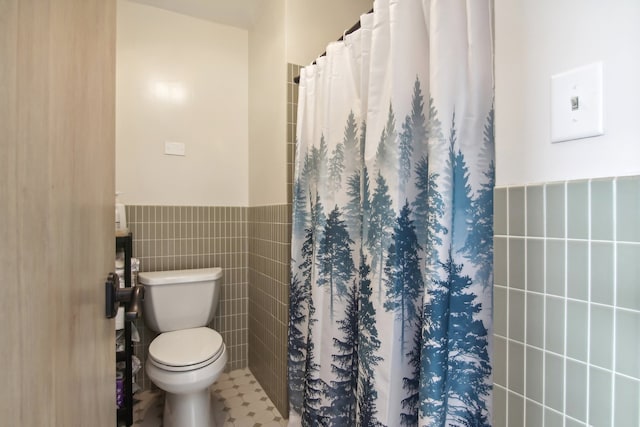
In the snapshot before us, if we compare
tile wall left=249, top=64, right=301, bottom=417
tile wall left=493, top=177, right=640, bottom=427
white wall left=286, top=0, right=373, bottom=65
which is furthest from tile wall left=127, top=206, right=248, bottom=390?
tile wall left=493, top=177, right=640, bottom=427

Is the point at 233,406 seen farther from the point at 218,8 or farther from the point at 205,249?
the point at 218,8

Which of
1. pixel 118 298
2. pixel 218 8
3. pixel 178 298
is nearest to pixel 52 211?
pixel 118 298

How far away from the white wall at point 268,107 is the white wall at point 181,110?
0.41ft

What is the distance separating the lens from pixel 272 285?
1866mm

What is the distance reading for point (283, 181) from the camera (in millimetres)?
1728

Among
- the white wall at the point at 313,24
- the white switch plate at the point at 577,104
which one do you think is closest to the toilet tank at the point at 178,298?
the white wall at the point at 313,24

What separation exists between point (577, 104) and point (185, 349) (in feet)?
5.75

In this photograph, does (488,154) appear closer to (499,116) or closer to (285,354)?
(499,116)

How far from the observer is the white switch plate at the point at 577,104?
484 millimetres

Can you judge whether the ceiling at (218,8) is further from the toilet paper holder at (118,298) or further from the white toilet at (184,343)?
the toilet paper holder at (118,298)

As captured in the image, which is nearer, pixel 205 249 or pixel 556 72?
pixel 556 72

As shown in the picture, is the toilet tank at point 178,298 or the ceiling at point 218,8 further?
the ceiling at point 218,8

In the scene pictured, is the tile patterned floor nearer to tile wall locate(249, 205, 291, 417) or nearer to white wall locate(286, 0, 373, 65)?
tile wall locate(249, 205, 291, 417)

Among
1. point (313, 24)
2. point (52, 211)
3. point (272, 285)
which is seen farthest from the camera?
point (272, 285)
